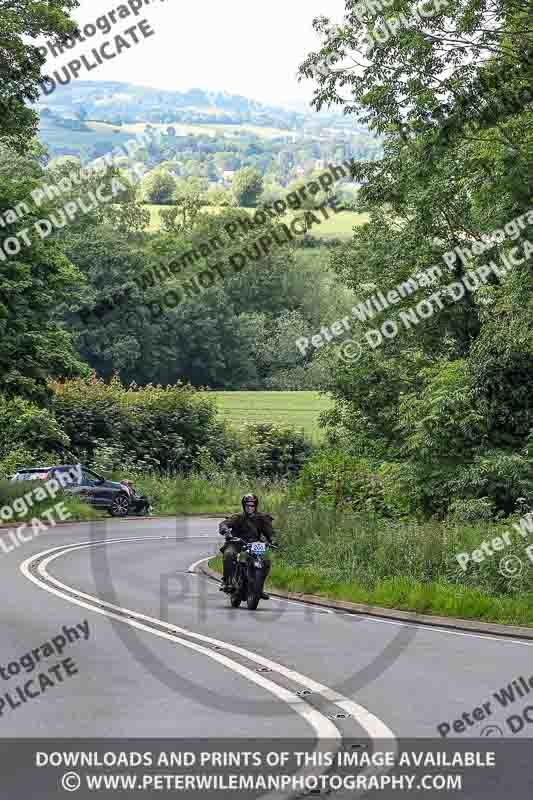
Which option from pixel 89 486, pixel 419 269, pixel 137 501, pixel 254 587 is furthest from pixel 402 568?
pixel 137 501

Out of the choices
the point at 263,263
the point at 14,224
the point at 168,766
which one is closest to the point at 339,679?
the point at 168,766

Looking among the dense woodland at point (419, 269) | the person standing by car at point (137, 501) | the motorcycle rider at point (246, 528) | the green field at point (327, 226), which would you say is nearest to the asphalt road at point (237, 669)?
the motorcycle rider at point (246, 528)

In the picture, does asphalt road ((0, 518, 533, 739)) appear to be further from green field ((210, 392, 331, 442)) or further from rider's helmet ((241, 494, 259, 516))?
green field ((210, 392, 331, 442))

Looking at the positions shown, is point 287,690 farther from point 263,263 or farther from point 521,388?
point 263,263

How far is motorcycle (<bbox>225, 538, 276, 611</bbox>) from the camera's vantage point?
765 inches

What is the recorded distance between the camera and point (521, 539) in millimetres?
20219

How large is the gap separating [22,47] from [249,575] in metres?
20.3

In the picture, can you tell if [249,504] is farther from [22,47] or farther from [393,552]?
[22,47]

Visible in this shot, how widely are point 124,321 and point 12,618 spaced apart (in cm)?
8852

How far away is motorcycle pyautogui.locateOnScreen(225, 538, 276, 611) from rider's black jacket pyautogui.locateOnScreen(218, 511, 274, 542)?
0.45ft


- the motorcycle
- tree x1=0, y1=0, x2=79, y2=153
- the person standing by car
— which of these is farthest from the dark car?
the motorcycle

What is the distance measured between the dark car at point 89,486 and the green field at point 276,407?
20303mm

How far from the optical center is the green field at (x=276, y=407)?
79062mm

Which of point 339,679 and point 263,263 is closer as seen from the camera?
point 339,679
